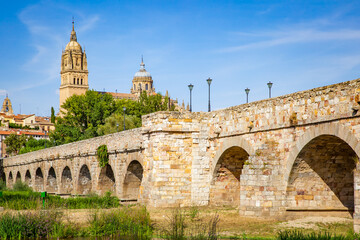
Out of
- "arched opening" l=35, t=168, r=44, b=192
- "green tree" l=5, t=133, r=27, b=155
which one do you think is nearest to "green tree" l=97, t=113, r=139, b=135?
"arched opening" l=35, t=168, r=44, b=192

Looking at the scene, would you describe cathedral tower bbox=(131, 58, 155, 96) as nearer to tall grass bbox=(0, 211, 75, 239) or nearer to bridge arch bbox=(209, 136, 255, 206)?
bridge arch bbox=(209, 136, 255, 206)

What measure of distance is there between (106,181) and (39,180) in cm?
2022

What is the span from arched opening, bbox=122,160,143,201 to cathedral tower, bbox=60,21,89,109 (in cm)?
10449

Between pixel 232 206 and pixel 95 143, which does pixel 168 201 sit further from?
pixel 95 143

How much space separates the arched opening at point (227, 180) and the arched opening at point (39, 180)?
29.6 metres

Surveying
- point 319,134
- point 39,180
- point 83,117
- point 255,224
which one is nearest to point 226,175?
point 255,224

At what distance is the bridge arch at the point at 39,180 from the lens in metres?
47.2

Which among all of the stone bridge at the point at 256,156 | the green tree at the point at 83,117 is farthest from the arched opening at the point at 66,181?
the green tree at the point at 83,117

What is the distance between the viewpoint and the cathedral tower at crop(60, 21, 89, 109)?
5074 inches

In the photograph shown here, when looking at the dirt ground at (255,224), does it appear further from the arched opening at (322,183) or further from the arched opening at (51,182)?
the arched opening at (51,182)

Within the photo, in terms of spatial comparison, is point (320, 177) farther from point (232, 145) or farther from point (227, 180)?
point (227, 180)

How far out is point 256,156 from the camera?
16.8 meters

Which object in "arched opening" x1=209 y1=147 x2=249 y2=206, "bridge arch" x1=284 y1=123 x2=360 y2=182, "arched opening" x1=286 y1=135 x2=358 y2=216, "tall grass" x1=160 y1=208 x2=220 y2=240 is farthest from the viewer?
"arched opening" x1=209 y1=147 x2=249 y2=206

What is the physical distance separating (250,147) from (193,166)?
348 centimetres
